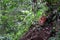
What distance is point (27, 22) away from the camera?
395 cm

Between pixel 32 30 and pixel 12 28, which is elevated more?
pixel 32 30

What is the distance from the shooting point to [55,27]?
234 cm

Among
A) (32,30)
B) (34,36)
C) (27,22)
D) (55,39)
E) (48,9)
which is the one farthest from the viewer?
(27,22)

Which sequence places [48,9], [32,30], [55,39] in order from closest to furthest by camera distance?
[55,39] < [32,30] < [48,9]

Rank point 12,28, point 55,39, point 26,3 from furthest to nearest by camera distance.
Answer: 1. point 26,3
2. point 12,28
3. point 55,39

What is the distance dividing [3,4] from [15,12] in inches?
17.0

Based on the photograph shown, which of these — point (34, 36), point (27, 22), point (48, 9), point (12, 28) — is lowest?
point (12, 28)

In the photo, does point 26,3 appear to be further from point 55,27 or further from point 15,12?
point 55,27

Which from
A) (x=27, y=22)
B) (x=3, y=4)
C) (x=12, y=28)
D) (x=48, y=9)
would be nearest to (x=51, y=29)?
(x=48, y=9)

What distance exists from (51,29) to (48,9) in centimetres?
50

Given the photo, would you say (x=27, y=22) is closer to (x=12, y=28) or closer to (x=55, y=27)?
(x=12, y=28)

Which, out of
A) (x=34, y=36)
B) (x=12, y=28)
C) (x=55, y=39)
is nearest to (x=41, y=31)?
(x=34, y=36)

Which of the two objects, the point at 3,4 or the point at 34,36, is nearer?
the point at 34,36

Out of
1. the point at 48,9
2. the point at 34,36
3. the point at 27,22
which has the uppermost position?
the point at 48,9
